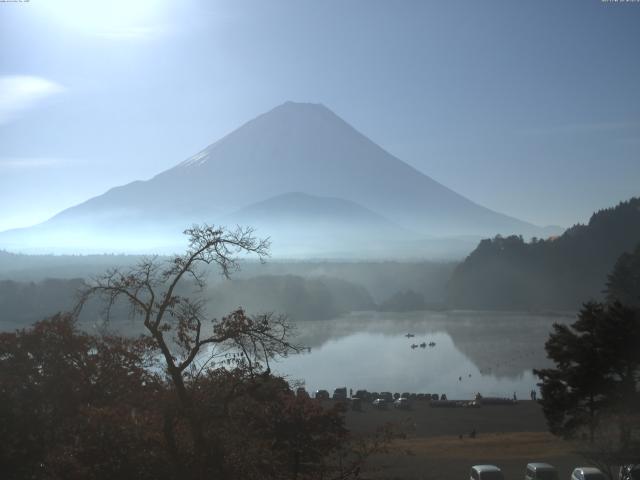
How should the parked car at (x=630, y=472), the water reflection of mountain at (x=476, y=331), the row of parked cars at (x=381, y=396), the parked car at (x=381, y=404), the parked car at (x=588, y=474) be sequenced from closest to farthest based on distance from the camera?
1. the parked car at (x=630, y=472)
2. the parked car at (x=588, y=474)
3. the parked car at (x=381, y=404)
4. the row of parked cars at (x=381, y=396)
5. the water reflection of mountain at (x=476, y=331)

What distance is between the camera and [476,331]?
139 feet

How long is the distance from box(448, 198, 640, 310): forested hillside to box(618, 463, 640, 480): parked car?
50026mm

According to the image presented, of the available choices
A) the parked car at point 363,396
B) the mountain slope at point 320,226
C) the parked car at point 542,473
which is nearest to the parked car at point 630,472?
the parked car at point 542,473

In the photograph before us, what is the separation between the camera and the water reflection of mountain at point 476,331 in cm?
2978

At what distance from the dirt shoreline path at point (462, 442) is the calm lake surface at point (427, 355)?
3064 millimetres

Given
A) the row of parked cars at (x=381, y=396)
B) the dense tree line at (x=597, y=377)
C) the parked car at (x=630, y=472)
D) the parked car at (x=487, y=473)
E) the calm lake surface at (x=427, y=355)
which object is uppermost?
the dense tree line at (x=597, y=377)

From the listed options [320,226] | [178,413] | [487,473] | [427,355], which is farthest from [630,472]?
[320,226]

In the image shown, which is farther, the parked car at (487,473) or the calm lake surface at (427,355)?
the calm lake surface at (427,355)

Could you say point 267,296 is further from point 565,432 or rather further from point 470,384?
point 565,432

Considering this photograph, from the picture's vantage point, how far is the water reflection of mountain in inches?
1172

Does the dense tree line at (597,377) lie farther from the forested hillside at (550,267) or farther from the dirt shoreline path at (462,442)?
the forested hillside at (550,267)

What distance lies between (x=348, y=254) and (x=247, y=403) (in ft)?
446

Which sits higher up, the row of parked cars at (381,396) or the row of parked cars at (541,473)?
the row of parked cars at (541,473)

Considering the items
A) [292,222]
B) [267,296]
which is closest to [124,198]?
[292,222]
